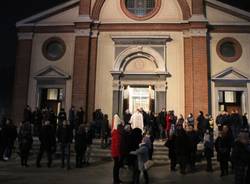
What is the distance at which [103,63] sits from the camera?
22984 mm

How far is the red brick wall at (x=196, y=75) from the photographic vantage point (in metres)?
21.5

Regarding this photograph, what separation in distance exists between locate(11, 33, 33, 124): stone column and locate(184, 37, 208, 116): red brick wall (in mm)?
11199

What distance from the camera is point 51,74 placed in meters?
23.2

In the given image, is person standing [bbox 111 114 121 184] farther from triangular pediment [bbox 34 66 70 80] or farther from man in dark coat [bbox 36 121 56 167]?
triangular pediment [bbox 34 66 70 80]

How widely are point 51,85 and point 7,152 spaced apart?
343 inches

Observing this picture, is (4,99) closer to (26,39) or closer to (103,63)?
(26,39)

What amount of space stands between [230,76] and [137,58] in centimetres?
646

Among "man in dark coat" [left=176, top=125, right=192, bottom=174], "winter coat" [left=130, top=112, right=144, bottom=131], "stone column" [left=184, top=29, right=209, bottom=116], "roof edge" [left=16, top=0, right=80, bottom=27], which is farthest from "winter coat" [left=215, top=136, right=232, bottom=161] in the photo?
"roof edge" [left=16, top=0, right=80, bottom=27]

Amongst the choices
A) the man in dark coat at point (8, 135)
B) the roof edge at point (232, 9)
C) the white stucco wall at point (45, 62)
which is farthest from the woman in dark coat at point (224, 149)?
the roof edge at point (232, 9)

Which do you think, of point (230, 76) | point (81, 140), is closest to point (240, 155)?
point (81, 140)

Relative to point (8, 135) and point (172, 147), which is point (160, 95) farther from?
point (8, 135)

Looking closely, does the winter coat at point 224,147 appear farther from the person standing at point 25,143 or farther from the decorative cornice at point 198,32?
the decorative cornice at point 198,32

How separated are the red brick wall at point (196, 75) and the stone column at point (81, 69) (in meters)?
6.83

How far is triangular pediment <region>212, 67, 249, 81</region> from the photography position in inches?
863
